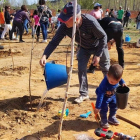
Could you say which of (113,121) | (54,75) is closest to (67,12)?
(54,75)

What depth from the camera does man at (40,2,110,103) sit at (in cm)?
310

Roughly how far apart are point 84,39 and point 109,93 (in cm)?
96

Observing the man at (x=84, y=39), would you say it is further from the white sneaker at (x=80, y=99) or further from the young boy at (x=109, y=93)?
the young boy at (x=109, y=93)

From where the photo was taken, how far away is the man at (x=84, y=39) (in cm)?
310

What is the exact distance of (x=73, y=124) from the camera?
328cm

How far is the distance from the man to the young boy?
1.56ft

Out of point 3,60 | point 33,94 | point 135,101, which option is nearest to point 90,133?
point 135,101

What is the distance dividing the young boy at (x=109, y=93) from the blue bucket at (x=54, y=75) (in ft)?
2.08

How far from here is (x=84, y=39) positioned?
3568 mm

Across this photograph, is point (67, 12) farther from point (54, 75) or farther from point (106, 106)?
point (106, 106)

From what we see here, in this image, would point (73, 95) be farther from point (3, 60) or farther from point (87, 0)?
point (87, 0)

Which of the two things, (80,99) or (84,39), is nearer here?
(84,39)

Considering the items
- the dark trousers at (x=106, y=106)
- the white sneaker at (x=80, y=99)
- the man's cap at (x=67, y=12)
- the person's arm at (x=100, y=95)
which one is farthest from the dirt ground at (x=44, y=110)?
the man's cap at (x=67, y=12)

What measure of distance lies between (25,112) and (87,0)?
2331 centimetres
